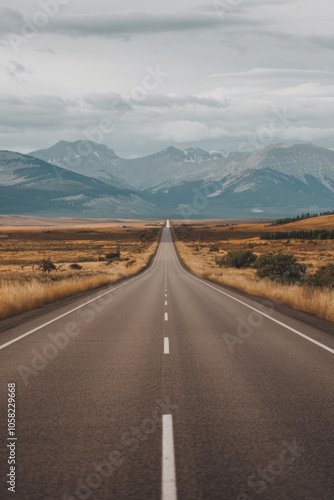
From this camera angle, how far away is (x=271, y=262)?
113 ft

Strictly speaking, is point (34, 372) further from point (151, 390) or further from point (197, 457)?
point (197, 457)

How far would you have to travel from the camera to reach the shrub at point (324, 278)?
24.3 meters

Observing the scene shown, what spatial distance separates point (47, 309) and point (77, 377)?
10.2 m

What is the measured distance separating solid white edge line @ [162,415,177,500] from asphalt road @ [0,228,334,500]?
0.01 metres

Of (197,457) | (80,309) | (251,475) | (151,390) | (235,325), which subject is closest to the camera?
(251,475)

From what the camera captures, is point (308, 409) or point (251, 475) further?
point (308, 409)

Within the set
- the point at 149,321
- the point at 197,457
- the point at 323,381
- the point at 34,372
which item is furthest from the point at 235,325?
the point at 197,457

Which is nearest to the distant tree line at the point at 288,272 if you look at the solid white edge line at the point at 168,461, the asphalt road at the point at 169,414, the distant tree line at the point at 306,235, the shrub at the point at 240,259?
the asphalt road at the point at 169,414

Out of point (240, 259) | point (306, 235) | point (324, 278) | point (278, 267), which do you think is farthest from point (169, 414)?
point (306, 235)

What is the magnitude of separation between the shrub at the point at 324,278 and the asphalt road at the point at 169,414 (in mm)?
12942

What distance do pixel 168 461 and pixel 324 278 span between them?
72.2 feet

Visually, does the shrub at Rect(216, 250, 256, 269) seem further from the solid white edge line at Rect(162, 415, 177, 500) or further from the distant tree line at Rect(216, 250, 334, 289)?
the solid white edge line at Rect(162, 415, 177, 500)

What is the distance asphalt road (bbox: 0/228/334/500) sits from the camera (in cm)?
405

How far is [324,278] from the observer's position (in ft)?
81.5
